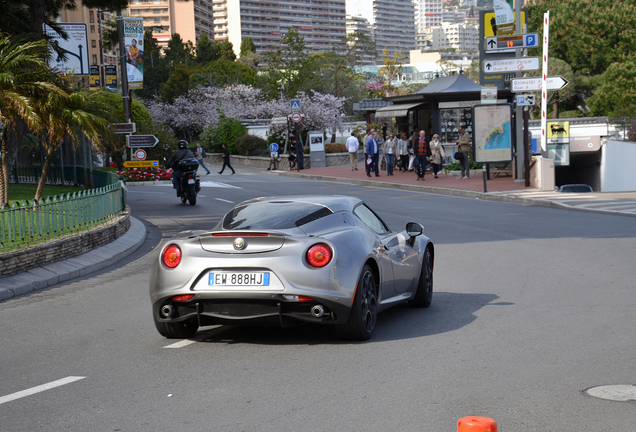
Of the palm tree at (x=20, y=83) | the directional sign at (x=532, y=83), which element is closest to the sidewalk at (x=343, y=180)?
the palm tree at (x=20, y=83)

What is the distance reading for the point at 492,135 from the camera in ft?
86.1

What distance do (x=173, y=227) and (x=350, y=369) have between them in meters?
12.6

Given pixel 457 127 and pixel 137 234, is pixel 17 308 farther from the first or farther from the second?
pixel 457 127

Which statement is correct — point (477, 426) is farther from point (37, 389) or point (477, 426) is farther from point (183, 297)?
point (183, 297)

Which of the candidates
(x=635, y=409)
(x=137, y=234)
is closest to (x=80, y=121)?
(x=137, y=234)

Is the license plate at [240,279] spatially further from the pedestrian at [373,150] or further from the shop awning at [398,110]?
the shop awning at [398,110]

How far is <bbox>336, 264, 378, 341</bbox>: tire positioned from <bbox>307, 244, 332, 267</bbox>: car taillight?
1.27 feet

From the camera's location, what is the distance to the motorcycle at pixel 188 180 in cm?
2222

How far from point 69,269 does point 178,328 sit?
17.6ft

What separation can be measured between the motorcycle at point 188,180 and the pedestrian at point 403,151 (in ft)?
46.2

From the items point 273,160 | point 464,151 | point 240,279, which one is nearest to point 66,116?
point 240,279

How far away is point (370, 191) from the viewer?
2753cm

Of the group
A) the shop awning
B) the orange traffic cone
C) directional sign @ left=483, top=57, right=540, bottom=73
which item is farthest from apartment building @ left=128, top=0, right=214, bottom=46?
the orange traffic cone

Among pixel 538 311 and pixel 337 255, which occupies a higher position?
pixel 337 255
